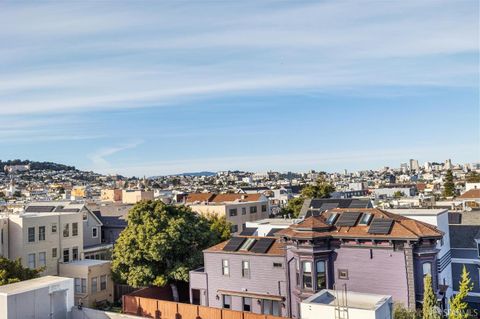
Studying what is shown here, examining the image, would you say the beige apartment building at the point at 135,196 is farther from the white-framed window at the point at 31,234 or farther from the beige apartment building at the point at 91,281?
the beige apartment building at the point at 91,281

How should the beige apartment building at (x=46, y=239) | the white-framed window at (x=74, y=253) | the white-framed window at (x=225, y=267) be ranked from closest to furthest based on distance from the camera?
the white-framed window at (x=225, y=267), the beige apartment building at (x=46, y=239), the white-framed window at (x=74, y=253)

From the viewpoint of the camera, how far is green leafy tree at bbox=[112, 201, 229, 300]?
3694cm

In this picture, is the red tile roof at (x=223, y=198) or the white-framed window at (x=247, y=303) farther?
the red tile roof at (x=223, y=198)

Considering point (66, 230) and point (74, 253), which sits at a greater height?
point (66, 230)

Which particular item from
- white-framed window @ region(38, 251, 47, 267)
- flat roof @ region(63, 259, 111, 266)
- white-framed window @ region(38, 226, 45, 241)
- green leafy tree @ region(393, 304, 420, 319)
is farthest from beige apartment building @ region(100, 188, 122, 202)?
green leafy tree @ region(393, 304, 420, 319)

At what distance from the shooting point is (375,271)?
94.4ft

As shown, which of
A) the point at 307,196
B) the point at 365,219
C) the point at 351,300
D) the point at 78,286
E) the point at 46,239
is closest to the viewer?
the point at 351,300

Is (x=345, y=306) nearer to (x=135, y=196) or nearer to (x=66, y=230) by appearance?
(x=66, y=230)

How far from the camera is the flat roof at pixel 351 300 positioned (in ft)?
76.6

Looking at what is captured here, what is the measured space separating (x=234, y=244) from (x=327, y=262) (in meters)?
7.89

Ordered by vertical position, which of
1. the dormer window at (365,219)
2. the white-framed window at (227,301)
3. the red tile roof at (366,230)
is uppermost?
the dormer window at (365,219)

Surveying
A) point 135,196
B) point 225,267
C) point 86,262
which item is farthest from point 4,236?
point 135,196

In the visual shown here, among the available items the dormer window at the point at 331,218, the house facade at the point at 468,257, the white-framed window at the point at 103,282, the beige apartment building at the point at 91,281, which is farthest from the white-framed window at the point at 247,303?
the house facade at the point at 468,257

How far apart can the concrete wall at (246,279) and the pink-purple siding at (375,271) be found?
4.24m
